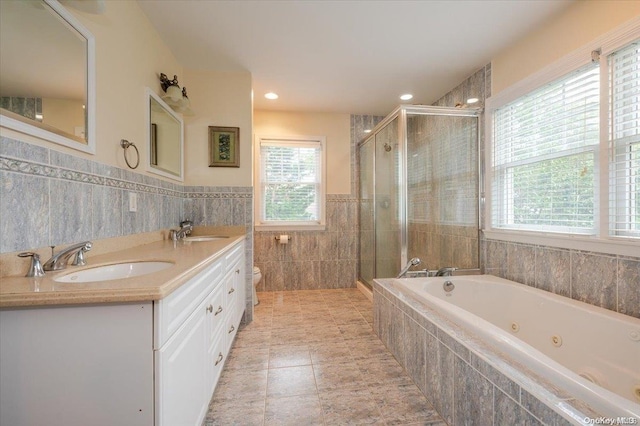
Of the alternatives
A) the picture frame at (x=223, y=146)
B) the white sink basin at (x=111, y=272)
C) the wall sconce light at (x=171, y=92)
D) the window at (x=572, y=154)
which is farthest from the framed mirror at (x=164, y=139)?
the window at (x=572, y=154)

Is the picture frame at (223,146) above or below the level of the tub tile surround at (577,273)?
above

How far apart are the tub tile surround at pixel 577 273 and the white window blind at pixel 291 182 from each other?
7.10 ft

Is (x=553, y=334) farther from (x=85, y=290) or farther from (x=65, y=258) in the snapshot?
(x=65, y=258)

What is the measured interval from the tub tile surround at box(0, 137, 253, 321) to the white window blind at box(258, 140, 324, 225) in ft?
5.11

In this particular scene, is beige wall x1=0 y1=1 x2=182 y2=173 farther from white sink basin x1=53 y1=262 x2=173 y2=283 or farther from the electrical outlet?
white sink basin x1=53 y1=262 x2=173 y2=283

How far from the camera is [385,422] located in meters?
1.37

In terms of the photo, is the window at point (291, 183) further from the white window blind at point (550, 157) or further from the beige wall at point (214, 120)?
the white window blind at point (550, 157)

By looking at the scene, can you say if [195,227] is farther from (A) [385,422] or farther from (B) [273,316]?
(A) [385,422]

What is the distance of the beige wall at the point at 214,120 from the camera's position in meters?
2.62

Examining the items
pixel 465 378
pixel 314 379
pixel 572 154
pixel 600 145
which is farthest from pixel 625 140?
pixel 314 379

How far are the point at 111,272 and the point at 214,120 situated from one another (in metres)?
1.85

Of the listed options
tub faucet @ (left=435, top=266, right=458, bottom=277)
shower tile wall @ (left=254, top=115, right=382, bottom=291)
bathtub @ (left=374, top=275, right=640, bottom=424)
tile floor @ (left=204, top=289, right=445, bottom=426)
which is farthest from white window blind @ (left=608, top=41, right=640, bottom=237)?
shower tile wall @ (left=254, top=115, right=382, bottom=291)

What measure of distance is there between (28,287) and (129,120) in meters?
1.27

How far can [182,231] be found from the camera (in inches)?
88.2
